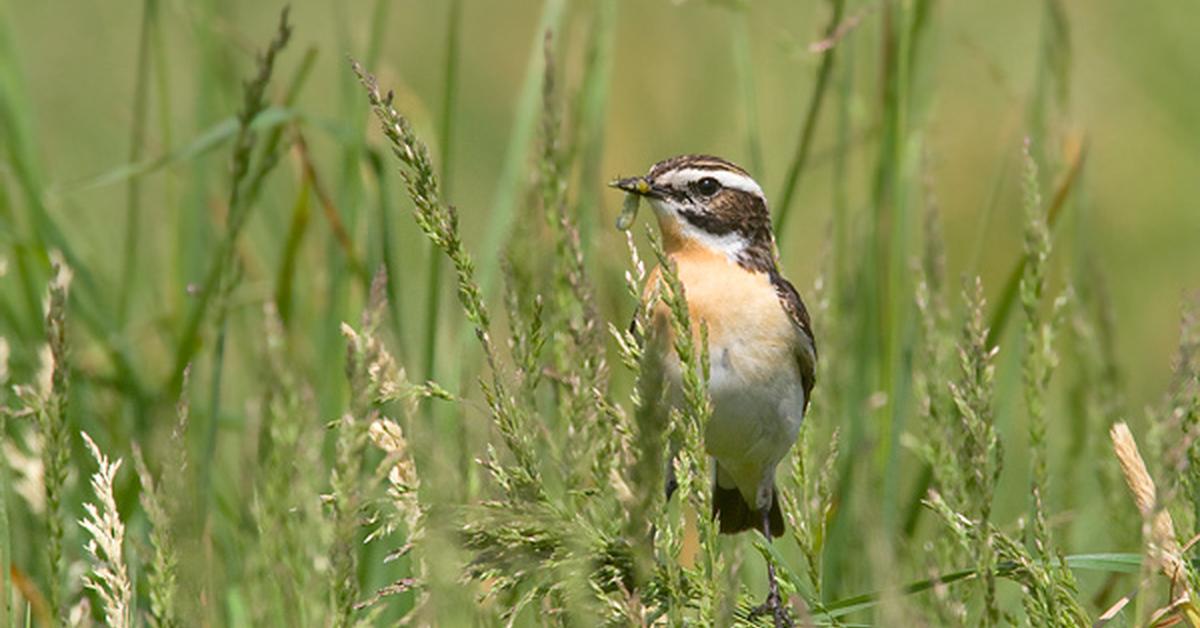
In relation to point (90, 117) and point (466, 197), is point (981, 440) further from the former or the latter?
point (90, 117)

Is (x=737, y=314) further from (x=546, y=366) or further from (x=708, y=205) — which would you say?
(x=546, y=366)

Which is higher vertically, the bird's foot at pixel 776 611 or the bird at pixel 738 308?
the bird at pixel 738 308

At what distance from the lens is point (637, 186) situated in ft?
12.9

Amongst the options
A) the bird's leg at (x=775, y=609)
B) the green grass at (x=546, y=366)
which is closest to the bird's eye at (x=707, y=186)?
the green grass at (x=546, y=366)

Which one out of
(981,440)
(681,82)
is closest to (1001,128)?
(681,82)

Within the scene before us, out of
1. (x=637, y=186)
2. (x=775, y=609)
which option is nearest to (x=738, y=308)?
(x=637, y=186)

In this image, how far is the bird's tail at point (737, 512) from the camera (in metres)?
4.47

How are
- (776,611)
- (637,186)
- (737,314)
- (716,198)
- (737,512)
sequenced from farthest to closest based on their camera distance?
(737,512)
(716,198)
(737,314)
(637,186)
(776,611)

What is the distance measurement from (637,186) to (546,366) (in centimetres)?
62

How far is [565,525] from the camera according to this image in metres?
2.30

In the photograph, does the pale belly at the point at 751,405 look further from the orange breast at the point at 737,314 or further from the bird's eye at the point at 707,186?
the bird's eye at the point at 707,186

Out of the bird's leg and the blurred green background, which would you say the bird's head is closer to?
the bird's leg

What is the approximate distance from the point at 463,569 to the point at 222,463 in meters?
2.19

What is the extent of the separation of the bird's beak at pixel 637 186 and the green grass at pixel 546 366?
0.13m
